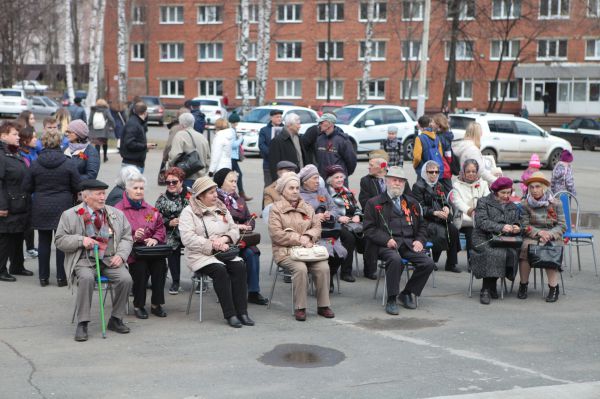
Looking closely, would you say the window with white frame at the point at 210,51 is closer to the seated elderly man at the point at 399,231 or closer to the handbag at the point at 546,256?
the seated elderly man at the point at 399,231

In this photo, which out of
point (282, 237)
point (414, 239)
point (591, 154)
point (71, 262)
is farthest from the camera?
point (591, 154)

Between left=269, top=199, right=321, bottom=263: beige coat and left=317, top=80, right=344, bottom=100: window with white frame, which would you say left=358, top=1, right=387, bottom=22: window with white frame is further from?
left=269, top=199, right=321, bottom=263: beige coat

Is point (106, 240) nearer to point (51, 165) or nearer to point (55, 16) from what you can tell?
point (51, 165)

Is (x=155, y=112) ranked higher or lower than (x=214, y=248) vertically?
higher

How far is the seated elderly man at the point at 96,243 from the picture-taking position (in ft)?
27.2

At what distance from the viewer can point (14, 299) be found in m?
9.63

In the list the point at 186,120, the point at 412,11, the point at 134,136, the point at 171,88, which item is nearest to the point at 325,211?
the point at 186,120

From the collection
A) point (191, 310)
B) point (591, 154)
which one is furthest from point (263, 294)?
point (591, 154)

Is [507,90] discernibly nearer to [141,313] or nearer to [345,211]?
[345,211]

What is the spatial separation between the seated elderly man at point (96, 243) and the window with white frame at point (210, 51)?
215 feet

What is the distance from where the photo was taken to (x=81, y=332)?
26.5ft

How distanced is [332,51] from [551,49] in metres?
16.6

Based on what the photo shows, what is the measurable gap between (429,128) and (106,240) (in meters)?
6.62

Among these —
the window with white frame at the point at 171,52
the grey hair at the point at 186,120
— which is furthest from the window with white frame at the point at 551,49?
the grey hair at the point at 186,120
